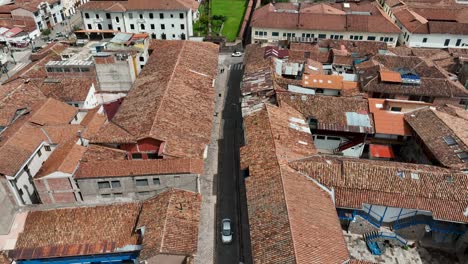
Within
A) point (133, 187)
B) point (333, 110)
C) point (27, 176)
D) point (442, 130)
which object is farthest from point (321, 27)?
Result: point (27, 176)

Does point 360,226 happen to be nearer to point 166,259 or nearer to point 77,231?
point 166,259

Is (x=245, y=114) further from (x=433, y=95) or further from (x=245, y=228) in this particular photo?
(x=433, y=95)

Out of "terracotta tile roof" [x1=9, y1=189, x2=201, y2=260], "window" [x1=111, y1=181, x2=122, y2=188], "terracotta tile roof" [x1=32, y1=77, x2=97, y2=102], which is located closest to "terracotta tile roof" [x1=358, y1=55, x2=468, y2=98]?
"terracotta tile roof" [x1=9, y1=189, x2=201, y2=260]

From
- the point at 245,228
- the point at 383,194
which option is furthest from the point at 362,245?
the point at 245,228

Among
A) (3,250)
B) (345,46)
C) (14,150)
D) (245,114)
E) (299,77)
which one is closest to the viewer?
(3,250)

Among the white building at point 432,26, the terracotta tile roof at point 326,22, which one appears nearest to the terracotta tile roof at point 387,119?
the terracotta tile roof at point 326,22

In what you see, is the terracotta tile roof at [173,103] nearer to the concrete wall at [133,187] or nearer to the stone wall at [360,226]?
the concrete wall at [133,187]
